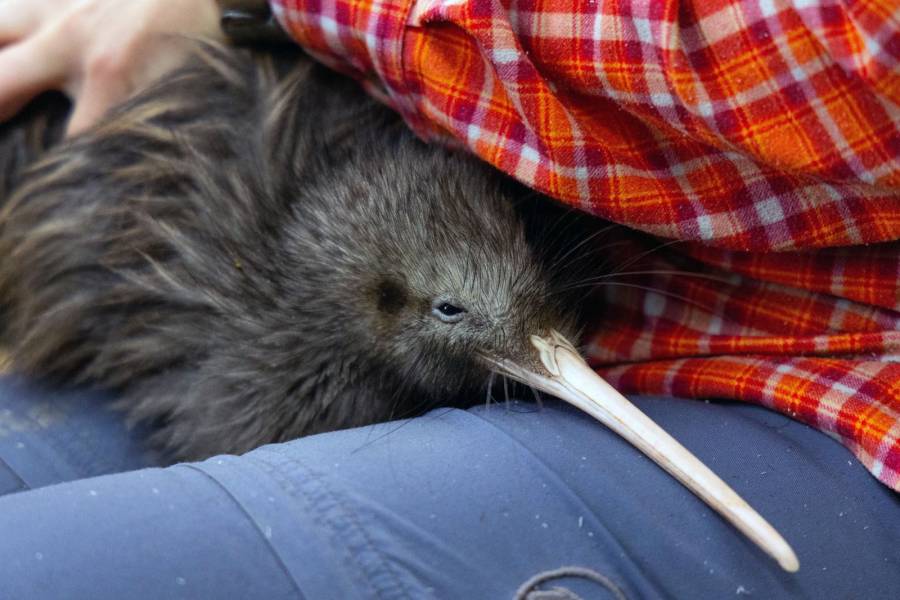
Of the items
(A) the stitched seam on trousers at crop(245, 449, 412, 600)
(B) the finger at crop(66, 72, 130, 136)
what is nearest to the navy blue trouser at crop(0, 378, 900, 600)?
(A) the stitched seam on trousers at crop(245, 449, 412, 600)

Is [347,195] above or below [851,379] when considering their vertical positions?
above

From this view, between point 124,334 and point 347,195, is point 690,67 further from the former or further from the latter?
point 124,334

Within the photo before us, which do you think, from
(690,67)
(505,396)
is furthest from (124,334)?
(690,67)

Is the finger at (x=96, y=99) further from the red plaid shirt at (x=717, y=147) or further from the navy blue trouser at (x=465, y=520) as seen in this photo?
the navy blue trouser at (x=465, y=520)

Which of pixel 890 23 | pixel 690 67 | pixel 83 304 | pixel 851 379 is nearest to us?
pixel 890 23

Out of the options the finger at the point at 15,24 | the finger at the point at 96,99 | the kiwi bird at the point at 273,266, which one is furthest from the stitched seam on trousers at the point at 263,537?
the finger at the point at 15,24

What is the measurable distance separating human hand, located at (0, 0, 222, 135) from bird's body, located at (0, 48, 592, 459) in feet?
0.24

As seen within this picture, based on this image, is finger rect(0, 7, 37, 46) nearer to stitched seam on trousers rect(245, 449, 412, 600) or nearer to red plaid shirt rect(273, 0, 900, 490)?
red plaid shirt rect(273, 0, 900, 490)

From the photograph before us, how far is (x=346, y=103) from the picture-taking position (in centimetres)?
109

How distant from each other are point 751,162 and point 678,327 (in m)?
0.22

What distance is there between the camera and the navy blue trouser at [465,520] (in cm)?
67

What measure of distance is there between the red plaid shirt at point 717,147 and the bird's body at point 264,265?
10cm

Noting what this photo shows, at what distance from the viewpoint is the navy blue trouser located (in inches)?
26.4

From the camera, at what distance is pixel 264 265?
3.35 ft
